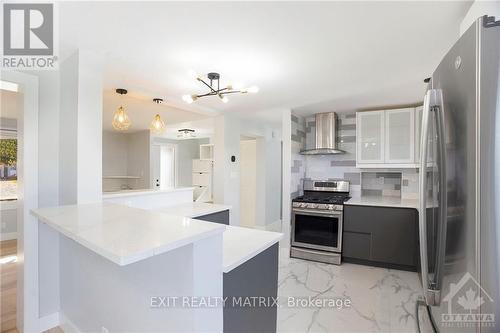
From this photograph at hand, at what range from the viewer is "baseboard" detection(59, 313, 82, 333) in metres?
1.83

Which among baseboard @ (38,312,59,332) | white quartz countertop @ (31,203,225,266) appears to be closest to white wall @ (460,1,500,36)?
white quartz countertop @ (31,203,225,266)

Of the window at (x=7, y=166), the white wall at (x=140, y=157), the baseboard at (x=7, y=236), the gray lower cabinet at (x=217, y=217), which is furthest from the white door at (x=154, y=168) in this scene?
the gray lower cabinet at (x=217, y=217)

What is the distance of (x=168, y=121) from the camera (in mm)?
4871

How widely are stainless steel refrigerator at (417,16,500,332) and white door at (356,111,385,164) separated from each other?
2.56m

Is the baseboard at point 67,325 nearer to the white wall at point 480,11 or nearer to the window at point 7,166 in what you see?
the white wall at point 480,11

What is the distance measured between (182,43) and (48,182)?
154cm

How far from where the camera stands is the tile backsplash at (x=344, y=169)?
370 centimetres

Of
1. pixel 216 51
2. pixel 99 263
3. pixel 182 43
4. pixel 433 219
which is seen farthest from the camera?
pixel 216 51

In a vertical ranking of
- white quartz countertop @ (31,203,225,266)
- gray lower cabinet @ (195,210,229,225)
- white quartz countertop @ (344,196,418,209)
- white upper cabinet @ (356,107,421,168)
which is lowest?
gray lower cabinet @ (195,210,229,225)

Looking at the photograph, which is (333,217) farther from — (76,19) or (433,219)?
(76,19)

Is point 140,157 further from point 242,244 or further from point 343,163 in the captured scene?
point 242,244

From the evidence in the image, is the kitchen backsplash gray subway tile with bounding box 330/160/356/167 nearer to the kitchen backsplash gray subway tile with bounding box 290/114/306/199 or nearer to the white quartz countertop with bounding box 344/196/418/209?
the kitchen backsplash gray subway tile with bounding box 290/114/306/199

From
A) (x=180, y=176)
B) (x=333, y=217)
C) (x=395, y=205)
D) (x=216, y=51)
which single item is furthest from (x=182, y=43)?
(x=180, y=176)

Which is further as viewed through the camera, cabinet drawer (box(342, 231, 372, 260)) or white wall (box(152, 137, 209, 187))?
white wall (box(152, 137, 209, 187))
